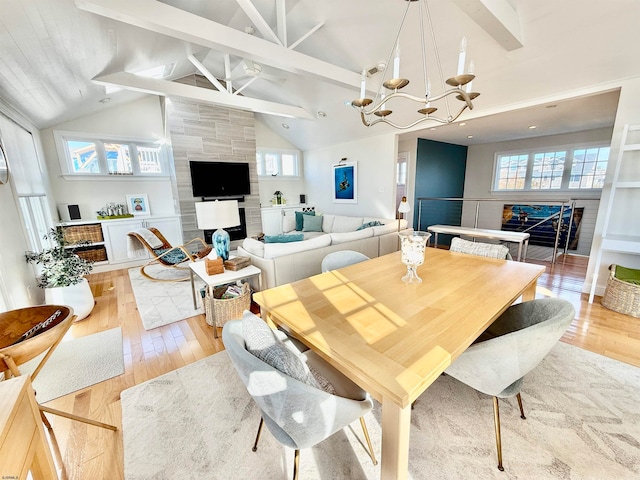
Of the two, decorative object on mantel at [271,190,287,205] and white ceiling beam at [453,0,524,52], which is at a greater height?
white ceiling beam at [453,0,524,52]

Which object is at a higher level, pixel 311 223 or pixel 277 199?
pixel 277 199

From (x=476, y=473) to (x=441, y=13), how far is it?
11.7ft

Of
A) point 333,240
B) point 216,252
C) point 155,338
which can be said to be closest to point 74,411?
point 155,338

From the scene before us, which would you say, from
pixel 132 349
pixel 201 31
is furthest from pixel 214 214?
pixel 201 31

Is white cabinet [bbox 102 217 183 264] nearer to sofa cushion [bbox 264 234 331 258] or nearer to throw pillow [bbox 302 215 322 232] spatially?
throw pillow [bbox 302 215 322 232]

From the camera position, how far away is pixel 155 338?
96.6 inches

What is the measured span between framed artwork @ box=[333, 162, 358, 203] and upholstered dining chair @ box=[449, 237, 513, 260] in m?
3.45

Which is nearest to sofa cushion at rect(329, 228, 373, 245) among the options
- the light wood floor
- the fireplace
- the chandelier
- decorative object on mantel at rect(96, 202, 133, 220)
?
the chandelier

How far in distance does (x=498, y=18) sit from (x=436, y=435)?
3.03m

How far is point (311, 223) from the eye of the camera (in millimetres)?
5668

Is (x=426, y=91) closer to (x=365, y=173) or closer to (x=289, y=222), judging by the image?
(x=365, y=173)

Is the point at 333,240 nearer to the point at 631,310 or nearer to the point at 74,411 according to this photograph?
the point at 74,411

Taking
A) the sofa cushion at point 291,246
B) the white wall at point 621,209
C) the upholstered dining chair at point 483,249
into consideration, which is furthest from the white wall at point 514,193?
the sofa cushion at point 291,246

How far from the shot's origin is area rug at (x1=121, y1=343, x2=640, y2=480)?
1.25 metres
